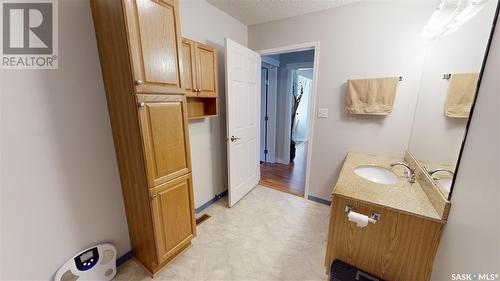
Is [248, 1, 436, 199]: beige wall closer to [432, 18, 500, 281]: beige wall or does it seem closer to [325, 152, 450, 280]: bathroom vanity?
[325, 152, 450, 280]: bathroom vanity

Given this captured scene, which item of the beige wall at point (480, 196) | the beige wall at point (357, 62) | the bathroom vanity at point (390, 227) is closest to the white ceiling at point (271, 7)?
the beige wall at point (357, 62)

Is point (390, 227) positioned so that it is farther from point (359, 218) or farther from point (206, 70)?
point (206, 70)

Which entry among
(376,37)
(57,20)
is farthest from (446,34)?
(57,20)

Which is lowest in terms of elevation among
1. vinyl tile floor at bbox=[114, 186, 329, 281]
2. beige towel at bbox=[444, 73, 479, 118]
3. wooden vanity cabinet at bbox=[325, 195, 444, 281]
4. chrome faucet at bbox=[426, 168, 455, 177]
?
vinyl tile floor at bbox=[114, 186, 329, 281]

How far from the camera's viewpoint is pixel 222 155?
8.29 ft

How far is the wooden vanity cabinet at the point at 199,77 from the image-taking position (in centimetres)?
171

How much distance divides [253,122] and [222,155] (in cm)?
65

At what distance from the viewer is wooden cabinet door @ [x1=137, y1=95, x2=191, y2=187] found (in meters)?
1.19

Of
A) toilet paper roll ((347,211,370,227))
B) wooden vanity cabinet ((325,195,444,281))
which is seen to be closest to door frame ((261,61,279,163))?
wooden vanity cabinet ((325,195,444,281))

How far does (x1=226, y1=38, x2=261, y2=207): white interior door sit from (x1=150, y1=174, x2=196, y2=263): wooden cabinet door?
2.47ft

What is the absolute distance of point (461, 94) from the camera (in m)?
1.01

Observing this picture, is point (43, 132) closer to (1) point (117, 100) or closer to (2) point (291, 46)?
(1) point (117, 100)

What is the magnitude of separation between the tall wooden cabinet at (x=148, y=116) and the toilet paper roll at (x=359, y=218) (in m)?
1.23

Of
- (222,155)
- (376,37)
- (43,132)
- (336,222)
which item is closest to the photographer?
(43,132)
